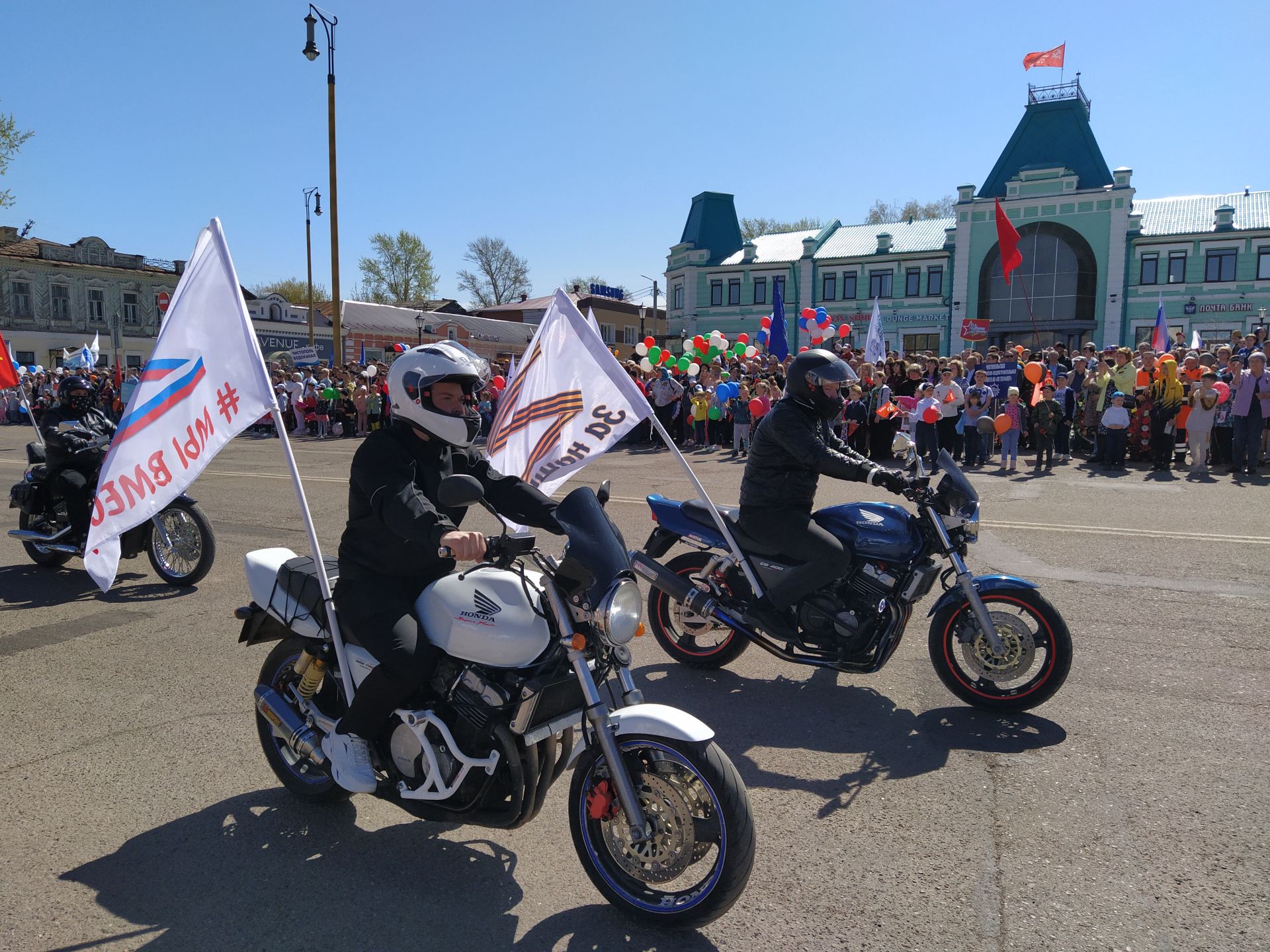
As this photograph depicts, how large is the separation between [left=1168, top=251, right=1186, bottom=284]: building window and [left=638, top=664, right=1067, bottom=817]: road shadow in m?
51.5

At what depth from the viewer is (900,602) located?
4734 millimetres

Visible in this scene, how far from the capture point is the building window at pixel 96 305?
2276 inches

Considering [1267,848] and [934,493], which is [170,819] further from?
[1267,848]

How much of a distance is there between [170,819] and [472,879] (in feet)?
4.47

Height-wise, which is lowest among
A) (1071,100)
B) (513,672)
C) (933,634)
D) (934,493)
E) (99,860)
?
(99,860)

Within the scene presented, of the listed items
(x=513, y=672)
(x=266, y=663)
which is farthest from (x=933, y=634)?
(x=266, y=663)

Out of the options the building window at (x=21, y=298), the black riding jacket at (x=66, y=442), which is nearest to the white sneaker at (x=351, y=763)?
the black riding jacket at (x=66, y=442)

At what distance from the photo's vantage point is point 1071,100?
4903 centimetres

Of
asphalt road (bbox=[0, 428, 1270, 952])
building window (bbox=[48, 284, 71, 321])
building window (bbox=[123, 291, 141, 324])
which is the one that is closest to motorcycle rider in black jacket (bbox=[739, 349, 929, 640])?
asphalt road (bbox=[0, 428, 1270, 952])

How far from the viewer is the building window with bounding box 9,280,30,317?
54.3 m

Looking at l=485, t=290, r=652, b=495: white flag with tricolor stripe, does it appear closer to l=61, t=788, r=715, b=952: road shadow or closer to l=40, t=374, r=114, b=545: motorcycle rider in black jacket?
l=61, t=788, r=715, b=952: road shadow

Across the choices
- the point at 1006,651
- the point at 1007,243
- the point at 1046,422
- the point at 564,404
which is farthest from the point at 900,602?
the point at 1007,243

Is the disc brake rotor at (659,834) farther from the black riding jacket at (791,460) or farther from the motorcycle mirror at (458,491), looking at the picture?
the black riding jacket at (791,460)

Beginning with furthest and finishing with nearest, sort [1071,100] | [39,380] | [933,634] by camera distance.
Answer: [1071,100], [39,380], [933,634]
